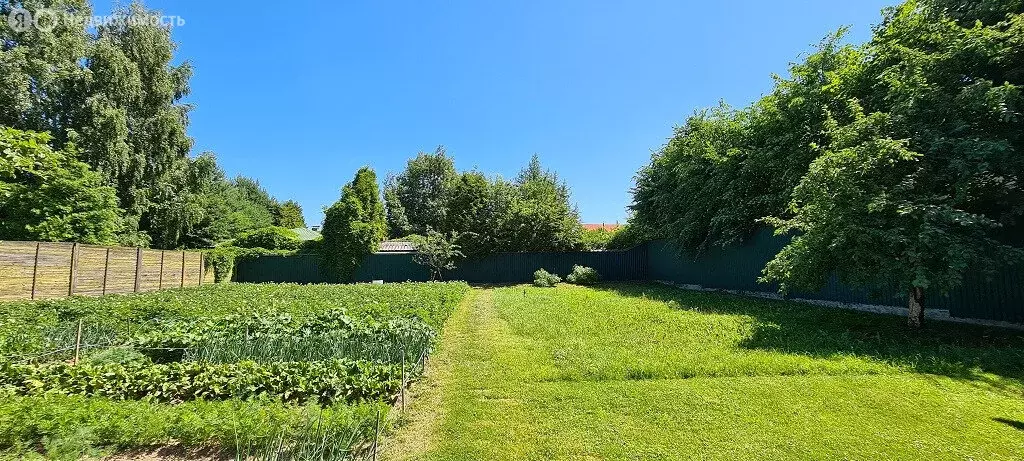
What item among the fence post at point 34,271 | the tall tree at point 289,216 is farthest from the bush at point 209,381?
the tall tree at point 289,216

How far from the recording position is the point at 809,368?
597cm

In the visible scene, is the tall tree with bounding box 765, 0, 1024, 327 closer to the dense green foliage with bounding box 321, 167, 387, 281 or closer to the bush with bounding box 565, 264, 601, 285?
the bush with bounding box 565, 264, 601, 285

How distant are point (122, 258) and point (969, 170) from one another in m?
23.5

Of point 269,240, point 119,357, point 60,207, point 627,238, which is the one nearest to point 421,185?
point 269,240

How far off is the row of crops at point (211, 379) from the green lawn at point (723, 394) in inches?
28.6

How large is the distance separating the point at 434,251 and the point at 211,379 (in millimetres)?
16684

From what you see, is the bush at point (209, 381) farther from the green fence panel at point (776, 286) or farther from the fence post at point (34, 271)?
the fence post at point (34, 271)

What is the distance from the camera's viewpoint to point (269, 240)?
2714 cm

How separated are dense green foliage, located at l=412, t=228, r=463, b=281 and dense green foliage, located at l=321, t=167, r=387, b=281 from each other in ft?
10.7

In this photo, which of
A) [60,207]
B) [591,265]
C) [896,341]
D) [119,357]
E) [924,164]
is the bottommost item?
[119,357]

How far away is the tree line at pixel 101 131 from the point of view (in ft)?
52.6

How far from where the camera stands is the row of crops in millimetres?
3488

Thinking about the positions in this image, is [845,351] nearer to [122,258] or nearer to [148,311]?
[148,311]

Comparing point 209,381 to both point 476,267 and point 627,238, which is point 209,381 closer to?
point 476,267
